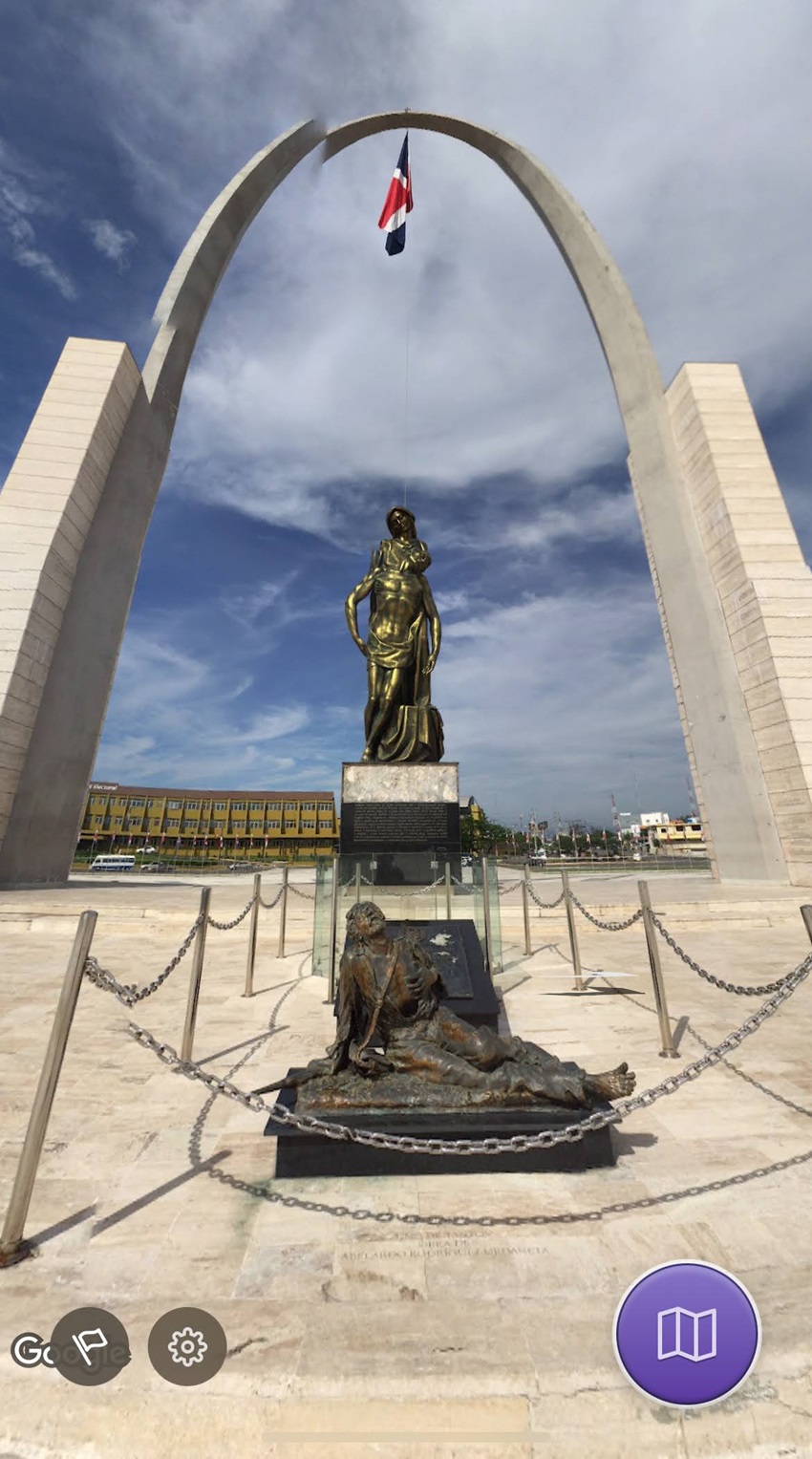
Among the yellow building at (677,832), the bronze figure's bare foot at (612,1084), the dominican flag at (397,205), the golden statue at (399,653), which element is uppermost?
Answer: the dominican flag at (397,205)

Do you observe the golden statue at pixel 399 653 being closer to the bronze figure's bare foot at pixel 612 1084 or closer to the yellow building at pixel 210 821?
the bronze figure's bare foot at pixel 612 1084

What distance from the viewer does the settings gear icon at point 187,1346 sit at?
167cm

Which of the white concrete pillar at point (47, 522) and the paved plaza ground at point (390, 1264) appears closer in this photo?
the paved plaza ground at point (390, 1264)

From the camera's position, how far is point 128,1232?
2281 mm

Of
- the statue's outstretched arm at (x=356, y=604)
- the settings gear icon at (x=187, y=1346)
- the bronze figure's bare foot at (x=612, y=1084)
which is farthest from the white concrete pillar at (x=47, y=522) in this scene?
the bronze figure's bare foot at (x=612, y=1084)

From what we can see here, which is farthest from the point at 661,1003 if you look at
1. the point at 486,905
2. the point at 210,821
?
the point at 210,821

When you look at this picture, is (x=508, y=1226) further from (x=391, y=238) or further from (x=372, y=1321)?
(x=391, y=238)

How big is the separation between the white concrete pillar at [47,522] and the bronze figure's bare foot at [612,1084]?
12.2 metres

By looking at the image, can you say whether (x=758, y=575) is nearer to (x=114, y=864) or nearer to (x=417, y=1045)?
(x=417, y=1045)

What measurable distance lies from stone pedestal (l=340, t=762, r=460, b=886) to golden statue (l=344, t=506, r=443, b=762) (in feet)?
2.53

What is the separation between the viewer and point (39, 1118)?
2277 mm

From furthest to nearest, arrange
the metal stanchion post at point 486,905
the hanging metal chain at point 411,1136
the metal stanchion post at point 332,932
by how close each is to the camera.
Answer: the metal stanchion post at point 486,905
the metal stanchion post at point 332,932
the hanging metal chain at point 411,1136

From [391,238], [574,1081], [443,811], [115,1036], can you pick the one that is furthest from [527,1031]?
[391,238]

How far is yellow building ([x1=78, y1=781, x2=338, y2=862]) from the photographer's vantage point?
2296 inches
